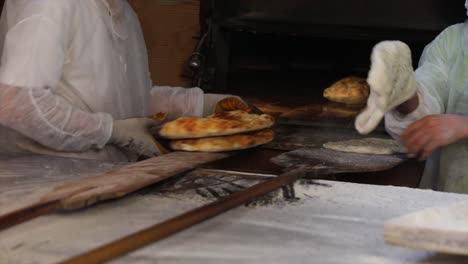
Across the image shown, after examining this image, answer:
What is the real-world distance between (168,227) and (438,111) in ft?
4.40

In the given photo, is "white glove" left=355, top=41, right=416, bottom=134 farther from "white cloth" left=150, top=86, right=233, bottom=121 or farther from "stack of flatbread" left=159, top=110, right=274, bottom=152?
"white cloth" left=150, top=86, right=233, bottom=121

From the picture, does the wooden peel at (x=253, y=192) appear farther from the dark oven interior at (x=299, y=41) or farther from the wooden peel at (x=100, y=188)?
the dark oven interior at (x=299, y=41)

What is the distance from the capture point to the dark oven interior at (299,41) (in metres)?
3.67

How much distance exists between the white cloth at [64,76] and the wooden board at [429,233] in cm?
135

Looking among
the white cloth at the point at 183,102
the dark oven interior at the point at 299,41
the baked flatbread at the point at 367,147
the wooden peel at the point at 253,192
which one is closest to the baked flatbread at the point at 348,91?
the dark oven interior at the point at 299,41

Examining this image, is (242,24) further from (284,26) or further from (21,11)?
(21,11)

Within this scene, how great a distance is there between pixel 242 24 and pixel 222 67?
0.28 m

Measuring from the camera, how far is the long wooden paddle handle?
3.48 feet

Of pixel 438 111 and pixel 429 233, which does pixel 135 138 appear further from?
pixel 429 233

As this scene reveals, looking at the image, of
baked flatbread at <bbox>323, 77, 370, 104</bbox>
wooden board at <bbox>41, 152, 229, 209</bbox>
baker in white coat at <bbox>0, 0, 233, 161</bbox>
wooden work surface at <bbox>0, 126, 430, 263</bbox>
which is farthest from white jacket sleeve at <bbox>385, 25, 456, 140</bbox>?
baked flatbread at <bbox>323, 77, 370, 104</bbox>

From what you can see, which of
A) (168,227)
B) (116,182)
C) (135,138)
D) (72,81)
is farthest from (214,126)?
(168,227)

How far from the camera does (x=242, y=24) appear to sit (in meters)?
3.75

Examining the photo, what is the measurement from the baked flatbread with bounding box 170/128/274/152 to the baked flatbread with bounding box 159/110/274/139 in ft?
0.07

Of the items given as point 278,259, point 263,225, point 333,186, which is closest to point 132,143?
point 333,186
